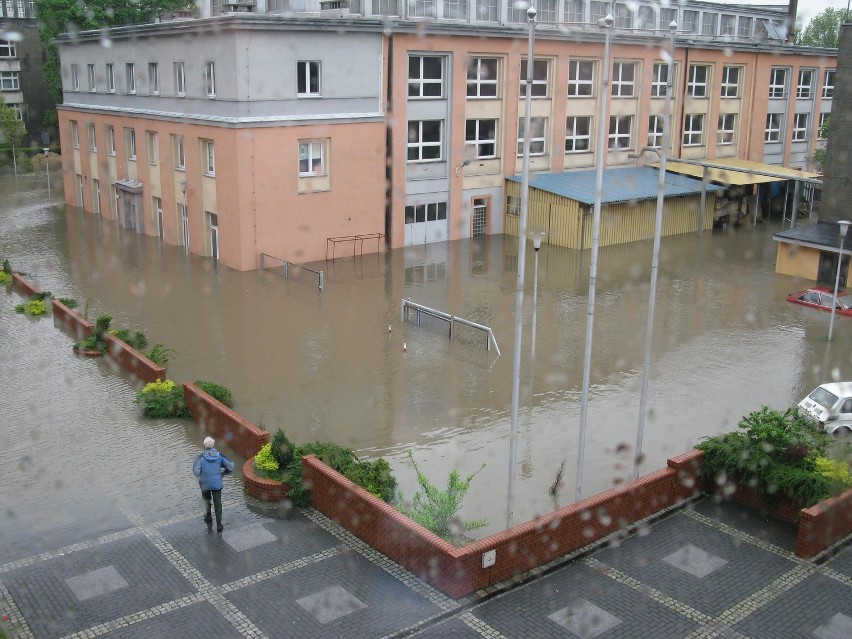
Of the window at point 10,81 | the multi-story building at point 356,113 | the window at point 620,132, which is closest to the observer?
the multi-story building at point 356,113

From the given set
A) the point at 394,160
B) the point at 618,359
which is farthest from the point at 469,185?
the point at 618,359

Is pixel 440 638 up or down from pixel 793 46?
down

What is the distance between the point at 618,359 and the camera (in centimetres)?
1589

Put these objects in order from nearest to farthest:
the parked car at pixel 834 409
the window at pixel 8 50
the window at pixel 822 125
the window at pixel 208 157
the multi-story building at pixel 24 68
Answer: the parked car at pixel 834 409, the window at pixel 208 157, the window at pixel 822 125, the window at pixel 8 50, the multi-story building at pixel 24 68

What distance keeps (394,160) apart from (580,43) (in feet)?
24.1

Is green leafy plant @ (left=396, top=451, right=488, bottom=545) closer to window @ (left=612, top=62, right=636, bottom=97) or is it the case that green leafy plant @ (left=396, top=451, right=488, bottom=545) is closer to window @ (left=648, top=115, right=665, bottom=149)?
window @ (left=612, top=62, right=636, bottom=97)

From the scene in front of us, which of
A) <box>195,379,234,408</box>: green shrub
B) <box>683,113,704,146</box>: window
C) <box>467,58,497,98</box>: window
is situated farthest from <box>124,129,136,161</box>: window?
<box>683,113,704,146</box>: window

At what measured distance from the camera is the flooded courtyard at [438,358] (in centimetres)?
1167

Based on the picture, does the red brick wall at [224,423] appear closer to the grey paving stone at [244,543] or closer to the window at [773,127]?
the grey paving stone at [244,543]

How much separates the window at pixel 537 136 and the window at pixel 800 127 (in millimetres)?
12848

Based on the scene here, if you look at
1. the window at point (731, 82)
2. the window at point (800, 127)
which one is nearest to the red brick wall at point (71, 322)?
the window at point (731, 82)

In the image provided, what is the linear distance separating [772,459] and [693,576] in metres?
1.99

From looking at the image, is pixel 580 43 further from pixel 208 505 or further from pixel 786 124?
pixel 208 505

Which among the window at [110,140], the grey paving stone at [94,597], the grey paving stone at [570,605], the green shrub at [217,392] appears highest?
the window at [110,140]
